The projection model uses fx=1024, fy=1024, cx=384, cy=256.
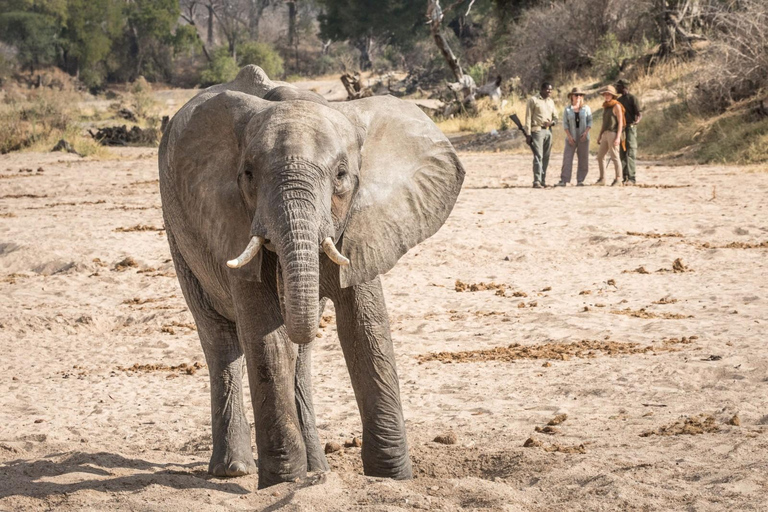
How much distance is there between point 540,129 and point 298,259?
501 inches

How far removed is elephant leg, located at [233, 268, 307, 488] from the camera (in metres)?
4.08

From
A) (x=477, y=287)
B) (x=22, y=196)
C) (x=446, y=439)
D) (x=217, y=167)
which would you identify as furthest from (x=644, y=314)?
(x=22, y=196)

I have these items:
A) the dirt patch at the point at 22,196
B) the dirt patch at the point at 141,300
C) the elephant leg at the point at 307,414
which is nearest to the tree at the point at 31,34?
the dirt patch at the point at 22,196

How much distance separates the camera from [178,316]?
27.8 ft

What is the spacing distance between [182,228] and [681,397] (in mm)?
2858

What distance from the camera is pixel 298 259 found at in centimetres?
352

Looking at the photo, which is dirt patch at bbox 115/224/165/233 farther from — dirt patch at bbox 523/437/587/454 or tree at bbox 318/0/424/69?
tree at bbox 318/0/424/69

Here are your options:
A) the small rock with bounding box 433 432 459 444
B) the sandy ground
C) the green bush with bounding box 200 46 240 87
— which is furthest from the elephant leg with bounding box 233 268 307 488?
the green bush with bounding box 200 46 240 87

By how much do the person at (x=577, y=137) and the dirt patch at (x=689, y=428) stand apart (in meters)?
10.8

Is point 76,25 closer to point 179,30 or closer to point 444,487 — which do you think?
point 179,30

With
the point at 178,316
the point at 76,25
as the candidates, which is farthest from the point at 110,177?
the point at 76,25

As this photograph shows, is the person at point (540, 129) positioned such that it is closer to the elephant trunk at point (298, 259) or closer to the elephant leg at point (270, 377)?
the elephant leg at point (270, 377)

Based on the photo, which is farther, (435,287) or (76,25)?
(76,25)

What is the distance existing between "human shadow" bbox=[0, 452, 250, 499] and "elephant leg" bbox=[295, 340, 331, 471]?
1.44 ft
